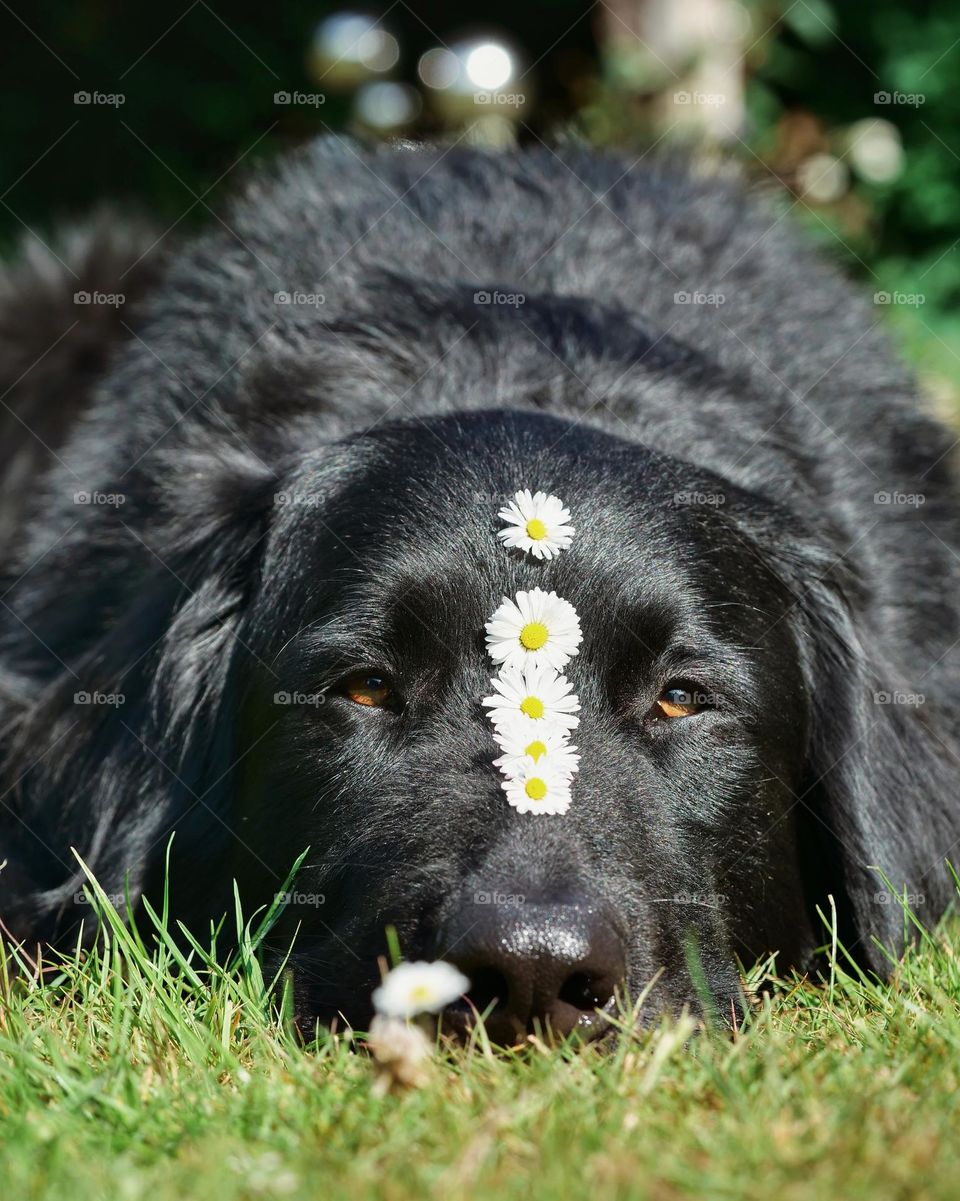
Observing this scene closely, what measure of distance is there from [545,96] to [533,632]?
721 centimetres

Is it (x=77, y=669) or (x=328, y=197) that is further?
(x=328, y=197)

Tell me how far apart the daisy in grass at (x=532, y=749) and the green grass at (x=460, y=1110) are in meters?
0.50

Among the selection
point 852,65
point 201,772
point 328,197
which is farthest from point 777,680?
point 852,65

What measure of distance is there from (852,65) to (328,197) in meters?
5.26

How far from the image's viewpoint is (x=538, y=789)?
2.39 meters

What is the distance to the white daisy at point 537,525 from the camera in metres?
2.68

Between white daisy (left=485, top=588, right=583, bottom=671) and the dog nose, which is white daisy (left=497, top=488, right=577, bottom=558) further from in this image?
the dog nose

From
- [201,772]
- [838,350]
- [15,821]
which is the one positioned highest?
[838,350]

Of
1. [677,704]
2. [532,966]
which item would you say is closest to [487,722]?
[677,704]

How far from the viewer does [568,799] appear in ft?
7.84

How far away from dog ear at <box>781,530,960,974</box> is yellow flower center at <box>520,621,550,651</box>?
699 millimetres

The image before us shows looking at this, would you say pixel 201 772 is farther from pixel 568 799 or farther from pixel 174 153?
pixel 174 153

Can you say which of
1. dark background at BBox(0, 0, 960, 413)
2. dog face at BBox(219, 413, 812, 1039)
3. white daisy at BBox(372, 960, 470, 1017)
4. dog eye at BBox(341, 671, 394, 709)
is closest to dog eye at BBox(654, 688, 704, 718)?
dog face at BBox(219, 413, 812, 1039)

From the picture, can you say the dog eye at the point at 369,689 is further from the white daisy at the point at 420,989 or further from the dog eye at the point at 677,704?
the white daisy at the point at 420,989
